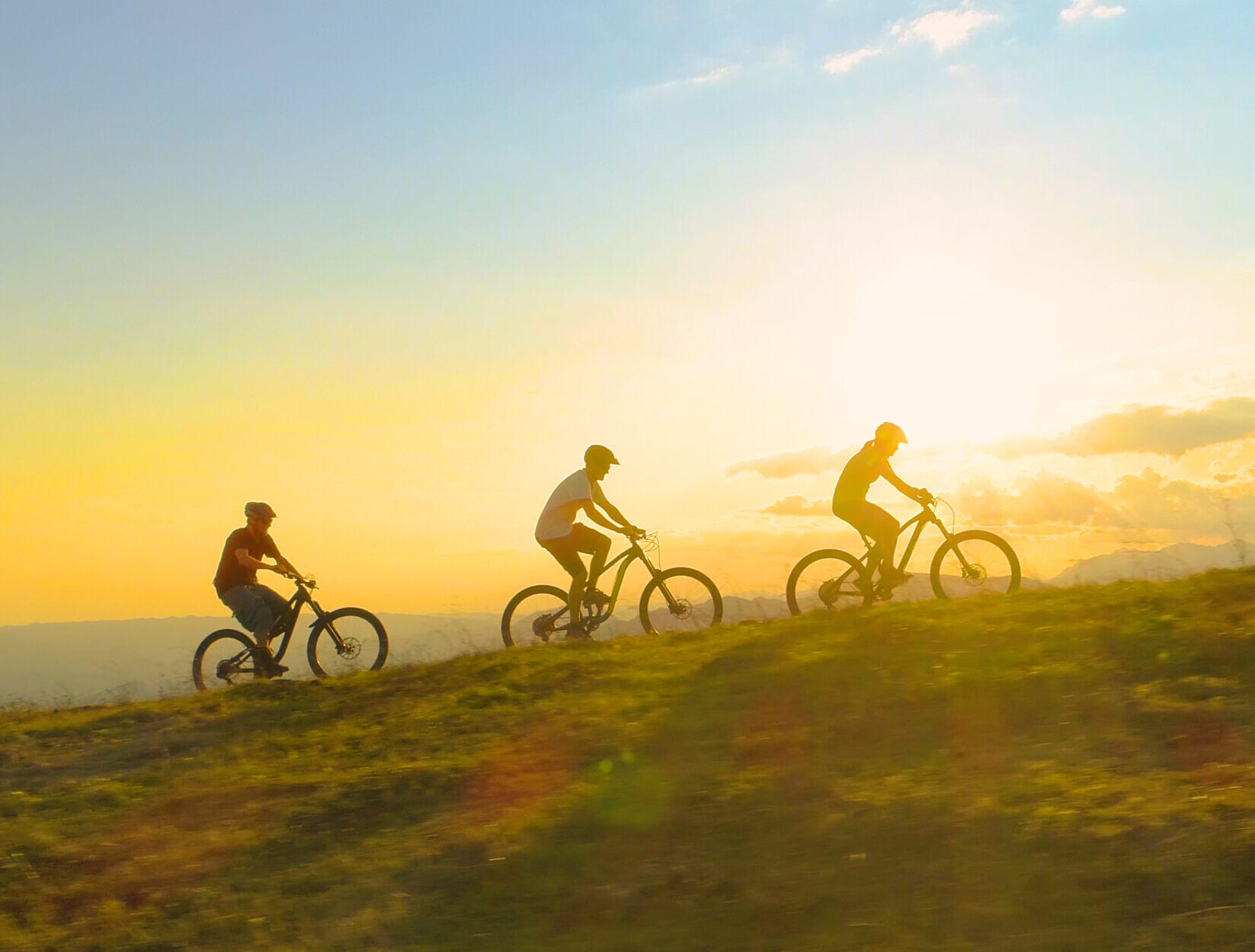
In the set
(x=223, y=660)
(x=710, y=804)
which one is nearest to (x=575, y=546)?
(x=223, y=660)

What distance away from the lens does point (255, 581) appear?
12.0m

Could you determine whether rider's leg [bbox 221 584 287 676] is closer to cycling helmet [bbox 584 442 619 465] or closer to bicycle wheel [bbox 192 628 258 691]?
bicycle wheel [bbox 192 628 258 691]

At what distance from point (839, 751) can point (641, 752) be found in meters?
1.22

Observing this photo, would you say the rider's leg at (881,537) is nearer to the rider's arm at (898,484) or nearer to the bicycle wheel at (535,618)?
the rider's arm at (898,484)

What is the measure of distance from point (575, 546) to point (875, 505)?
10.5 ft

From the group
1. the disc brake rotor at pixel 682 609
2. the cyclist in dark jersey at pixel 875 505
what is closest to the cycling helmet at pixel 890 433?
the cyclist in dark jersey at pixel 875 505

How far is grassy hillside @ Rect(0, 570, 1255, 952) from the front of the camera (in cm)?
490

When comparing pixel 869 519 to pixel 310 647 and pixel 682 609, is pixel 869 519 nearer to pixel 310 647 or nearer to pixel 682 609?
pixel 682 609

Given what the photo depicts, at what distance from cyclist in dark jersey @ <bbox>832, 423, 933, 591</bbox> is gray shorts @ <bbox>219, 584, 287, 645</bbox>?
232 inches

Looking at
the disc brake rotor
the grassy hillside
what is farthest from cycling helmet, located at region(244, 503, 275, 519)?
the disc brake rotor

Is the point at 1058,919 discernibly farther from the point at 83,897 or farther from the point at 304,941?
the point at 83,897

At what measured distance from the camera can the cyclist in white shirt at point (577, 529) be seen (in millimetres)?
12281

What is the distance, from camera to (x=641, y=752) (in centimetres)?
730

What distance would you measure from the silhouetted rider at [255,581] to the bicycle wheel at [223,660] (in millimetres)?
167
